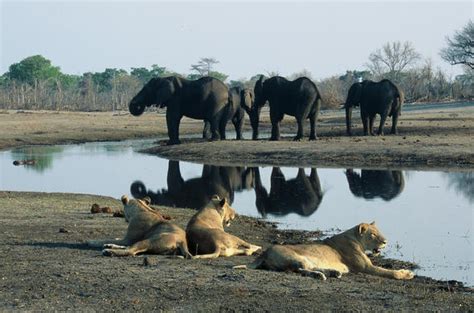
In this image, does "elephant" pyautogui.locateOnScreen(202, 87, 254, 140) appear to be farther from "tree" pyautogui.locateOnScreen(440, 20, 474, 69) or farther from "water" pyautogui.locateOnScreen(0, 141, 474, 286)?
"tree" pyautogui.locateOnScreen(440, 20, 474, 69)

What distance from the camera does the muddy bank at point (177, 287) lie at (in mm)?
9523

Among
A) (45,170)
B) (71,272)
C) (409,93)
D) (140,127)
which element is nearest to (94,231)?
(71,272)

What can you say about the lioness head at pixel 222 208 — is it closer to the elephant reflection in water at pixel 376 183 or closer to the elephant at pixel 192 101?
the elephant reflection in water at pixel 376 183

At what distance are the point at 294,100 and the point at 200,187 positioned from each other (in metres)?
14.3

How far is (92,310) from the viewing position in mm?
9258

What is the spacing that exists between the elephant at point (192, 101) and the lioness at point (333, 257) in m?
27.4

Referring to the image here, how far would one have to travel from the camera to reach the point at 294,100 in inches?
1551

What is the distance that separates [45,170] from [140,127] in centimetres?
2290

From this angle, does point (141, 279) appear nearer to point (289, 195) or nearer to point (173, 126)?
point (289, 195)

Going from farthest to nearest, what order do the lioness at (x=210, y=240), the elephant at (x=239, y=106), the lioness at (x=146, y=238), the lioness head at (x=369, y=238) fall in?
the elephant at (x=239, y=106)
the lioness at (x=210, y=240)
the lioness at (x=146, y=238)
the lioness head at (x=369, y=238)

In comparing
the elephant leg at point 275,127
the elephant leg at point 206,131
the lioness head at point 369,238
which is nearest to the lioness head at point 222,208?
the lioness head at point 369,238

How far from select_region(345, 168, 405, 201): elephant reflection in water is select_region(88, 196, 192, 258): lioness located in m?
10.5

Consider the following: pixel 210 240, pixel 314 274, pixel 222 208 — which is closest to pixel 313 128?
pixel 222 208

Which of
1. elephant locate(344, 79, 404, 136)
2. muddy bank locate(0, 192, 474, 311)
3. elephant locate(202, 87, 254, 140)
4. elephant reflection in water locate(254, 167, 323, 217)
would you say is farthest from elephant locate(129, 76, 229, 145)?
muddy bank locate(0, 192, 474, 311)
